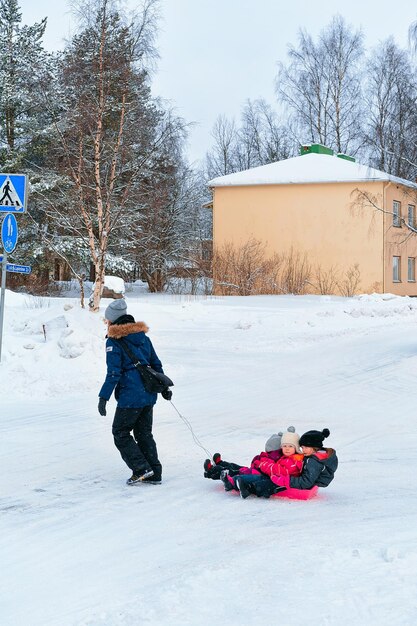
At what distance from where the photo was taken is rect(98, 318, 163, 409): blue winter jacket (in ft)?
22.6

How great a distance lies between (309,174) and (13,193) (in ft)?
91.5

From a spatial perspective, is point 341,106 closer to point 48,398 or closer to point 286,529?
point 48,398

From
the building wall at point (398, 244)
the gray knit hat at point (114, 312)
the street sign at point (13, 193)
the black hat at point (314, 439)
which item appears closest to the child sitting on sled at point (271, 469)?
the black hat at point (314, 439)

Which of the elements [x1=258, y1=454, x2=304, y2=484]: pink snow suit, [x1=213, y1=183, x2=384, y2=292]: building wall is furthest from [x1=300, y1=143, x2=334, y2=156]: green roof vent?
[x1=258, y1=454, x2=304, y2=484]: pink snow suit

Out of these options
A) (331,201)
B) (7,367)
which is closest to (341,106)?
(331,201)

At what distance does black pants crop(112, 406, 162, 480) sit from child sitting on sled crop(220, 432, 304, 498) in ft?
2.45

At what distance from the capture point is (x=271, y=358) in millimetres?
15766

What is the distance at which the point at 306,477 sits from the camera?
20.4 ft

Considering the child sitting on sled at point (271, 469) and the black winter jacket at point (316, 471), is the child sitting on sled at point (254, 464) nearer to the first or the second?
the child sitting on sled at point (271, 469)

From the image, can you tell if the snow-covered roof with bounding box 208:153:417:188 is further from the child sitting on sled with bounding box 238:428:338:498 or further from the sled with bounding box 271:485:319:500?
the sled with bounding box 271:485:319:500

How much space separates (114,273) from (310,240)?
1004 centimetres

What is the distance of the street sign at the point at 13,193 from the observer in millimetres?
12641

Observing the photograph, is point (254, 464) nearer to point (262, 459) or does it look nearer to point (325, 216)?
point (262, 459)

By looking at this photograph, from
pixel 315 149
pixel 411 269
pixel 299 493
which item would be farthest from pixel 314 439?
pixel 315 149
